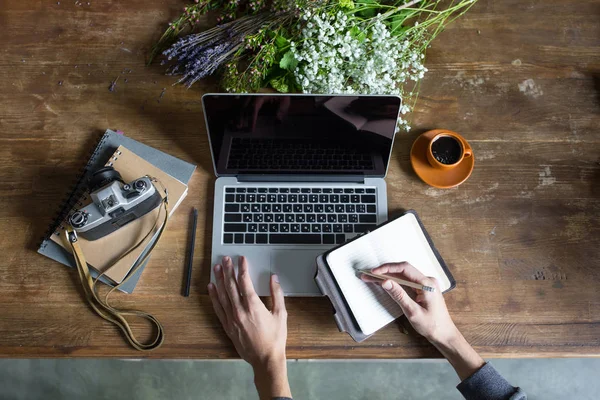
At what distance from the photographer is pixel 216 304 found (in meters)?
0.96

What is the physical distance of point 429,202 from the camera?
3.45 feet

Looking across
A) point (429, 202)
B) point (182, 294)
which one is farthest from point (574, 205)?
point (182, 294)

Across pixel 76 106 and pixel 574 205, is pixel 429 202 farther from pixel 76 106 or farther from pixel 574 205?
pixel 76 106

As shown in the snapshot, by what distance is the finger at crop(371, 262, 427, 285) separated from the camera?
36.2 inches

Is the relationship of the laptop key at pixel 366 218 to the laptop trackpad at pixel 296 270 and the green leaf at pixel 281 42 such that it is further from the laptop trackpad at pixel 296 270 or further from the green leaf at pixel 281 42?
the green leaf at pixel 281 42

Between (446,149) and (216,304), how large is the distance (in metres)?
0.65

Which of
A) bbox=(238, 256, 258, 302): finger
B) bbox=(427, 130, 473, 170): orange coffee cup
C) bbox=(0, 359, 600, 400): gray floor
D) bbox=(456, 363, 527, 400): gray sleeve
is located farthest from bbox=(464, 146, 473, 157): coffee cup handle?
bbox=(0, 359, 600, 400): gray floor

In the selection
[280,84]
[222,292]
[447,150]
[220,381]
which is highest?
[280,84]

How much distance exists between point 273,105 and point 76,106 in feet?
1.89

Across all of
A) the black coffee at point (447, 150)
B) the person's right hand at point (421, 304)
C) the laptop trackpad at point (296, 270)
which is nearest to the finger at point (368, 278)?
the person's right hand at point (421, 304)

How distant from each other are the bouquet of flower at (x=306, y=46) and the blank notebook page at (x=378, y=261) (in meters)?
0.26

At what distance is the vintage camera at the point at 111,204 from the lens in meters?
0.90

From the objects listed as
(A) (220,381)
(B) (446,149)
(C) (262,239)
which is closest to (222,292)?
(C) (262,239)

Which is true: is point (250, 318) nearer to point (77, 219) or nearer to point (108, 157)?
point (77, 219)
